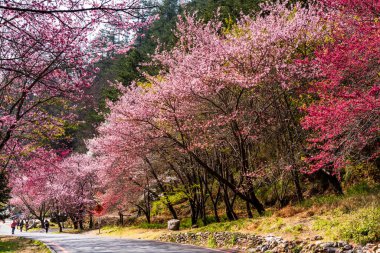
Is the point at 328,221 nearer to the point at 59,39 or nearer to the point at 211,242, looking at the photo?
the point at 211,242

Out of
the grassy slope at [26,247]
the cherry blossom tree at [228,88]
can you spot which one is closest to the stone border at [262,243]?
the cherry blossom tree at [228,88]

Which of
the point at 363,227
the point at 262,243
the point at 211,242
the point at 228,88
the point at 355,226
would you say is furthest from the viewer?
the point at 228,88

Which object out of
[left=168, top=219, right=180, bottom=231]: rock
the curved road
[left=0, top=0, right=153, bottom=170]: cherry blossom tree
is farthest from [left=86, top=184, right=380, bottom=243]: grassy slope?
[left=0, top=0, right=153, bottom=170]: cherry blossom tree

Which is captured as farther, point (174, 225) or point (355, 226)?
point (174, 225)

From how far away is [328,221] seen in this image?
9.24 metres

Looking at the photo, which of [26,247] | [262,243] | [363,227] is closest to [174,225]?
[26,247]

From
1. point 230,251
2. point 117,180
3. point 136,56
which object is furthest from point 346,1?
point 136,56

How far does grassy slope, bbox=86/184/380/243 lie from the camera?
7949 mm

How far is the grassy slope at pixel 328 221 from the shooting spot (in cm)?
795

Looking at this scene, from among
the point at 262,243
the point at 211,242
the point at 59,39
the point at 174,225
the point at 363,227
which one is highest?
the point at 59,39

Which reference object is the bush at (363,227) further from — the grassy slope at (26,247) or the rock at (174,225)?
the rock at (174,225)

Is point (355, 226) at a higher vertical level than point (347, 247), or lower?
higher

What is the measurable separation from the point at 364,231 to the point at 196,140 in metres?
7.66

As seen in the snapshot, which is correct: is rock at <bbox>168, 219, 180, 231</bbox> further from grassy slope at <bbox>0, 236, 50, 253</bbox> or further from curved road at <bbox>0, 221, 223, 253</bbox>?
grassy slope at <bbox>0, 236, 50, 253</bbox>
